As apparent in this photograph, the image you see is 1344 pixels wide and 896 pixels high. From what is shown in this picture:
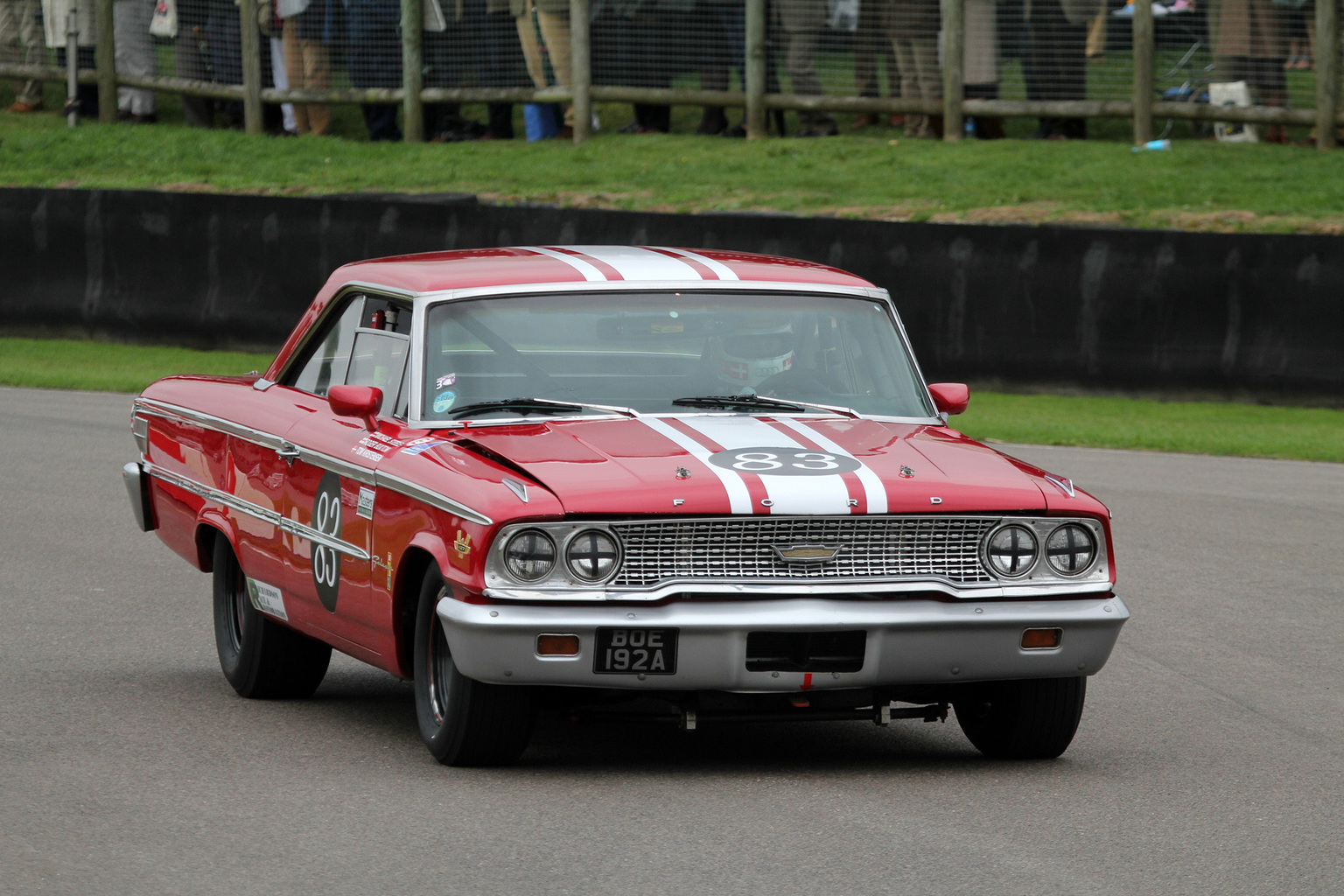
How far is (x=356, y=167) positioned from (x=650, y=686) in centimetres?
1804

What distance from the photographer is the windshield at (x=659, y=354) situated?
642cm

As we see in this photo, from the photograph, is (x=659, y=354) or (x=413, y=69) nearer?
(x=659, y=354)

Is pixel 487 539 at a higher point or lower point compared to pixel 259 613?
higher

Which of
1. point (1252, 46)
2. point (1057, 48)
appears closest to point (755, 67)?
point (1057, 48)

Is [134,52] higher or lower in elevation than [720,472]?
higher

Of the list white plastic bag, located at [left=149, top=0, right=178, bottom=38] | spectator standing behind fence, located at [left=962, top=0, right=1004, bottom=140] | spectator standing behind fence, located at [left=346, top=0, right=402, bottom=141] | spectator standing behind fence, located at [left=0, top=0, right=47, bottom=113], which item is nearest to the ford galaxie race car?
spectator standing behind fence, located at [left=962, top=0, right=1004, bottom=140]

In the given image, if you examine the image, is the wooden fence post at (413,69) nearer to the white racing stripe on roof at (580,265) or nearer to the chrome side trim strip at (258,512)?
the chrome side trim strip at (258,512)

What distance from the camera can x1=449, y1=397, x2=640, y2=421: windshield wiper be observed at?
249 inches

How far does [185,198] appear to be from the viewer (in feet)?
60.3

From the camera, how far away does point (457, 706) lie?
570 centimetres

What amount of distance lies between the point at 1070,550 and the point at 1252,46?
1582cm

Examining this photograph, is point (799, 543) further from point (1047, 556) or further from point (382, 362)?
point (382, 362)

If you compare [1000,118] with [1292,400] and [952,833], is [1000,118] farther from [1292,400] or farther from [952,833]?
[952,833]

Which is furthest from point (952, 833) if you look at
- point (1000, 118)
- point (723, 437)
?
point (1000, 118)
